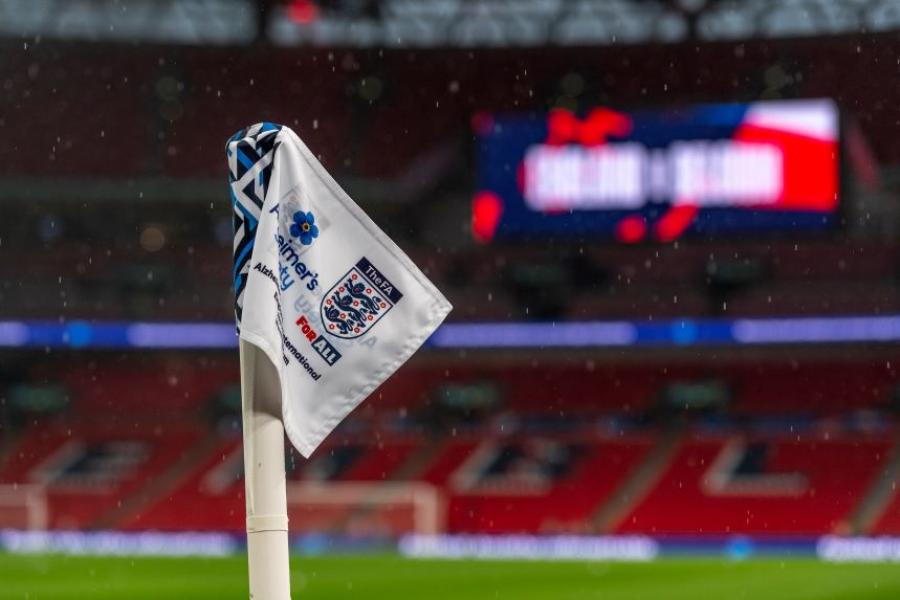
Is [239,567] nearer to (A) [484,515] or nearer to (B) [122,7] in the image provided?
(A) [484,515]

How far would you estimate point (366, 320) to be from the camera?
323cm

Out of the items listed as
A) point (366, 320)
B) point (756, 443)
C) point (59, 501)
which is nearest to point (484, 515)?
point (756, 443)

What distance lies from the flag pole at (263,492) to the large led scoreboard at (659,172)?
68.1 ft

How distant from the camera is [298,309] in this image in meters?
3.20

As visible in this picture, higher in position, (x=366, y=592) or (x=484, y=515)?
(x=484, y=515)

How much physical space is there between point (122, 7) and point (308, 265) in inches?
956

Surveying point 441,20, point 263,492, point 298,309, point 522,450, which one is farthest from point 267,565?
point 441,20

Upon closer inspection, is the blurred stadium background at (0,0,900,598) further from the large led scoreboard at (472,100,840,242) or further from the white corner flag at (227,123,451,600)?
the white corner flag at (227,123,451,600)

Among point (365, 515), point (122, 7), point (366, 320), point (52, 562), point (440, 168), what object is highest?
point (122, 7)

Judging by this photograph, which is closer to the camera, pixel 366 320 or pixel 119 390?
pixel 366 320

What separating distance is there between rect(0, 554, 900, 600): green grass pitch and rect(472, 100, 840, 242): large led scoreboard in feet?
32.6

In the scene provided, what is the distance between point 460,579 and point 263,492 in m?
9.89

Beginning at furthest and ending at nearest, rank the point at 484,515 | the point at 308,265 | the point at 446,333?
the point at 446,333, the point at 484,515, the point at 308,265

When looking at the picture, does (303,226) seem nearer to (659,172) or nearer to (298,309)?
(298,309)
